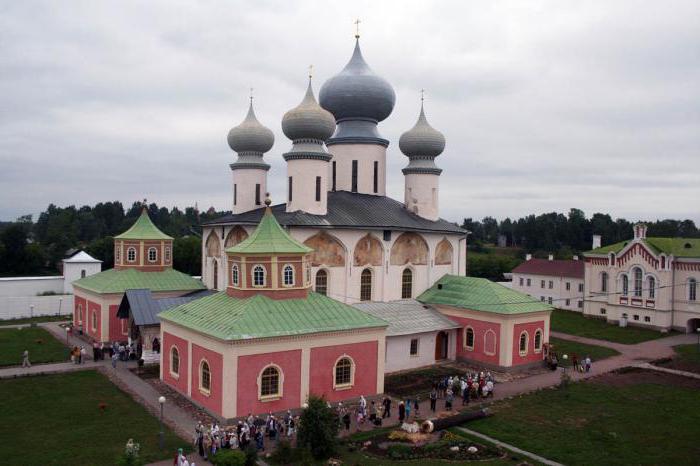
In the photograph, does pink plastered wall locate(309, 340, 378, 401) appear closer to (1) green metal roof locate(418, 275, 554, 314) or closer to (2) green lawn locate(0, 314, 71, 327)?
(1) green metal roof locate(418, 275, 554, 314)

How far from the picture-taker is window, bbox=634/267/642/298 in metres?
35.1

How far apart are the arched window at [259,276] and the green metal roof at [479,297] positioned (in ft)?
33.5

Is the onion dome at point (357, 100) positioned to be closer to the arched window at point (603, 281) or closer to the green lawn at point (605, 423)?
the green lawn at point (605, 423)

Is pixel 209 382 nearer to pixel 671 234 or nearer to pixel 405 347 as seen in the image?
pixel 405 347

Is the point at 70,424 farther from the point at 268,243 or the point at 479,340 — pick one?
the point at 479,340

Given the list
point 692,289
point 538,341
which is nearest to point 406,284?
point 538,341

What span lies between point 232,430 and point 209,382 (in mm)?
2059

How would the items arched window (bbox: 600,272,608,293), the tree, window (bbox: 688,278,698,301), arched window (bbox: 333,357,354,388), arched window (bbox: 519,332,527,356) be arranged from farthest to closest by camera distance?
arched window (bbox: 600,272,608,293) < window (bbox: 688,278,698,301) < arched window (bbox: 519,332,527,356) < arched window (bbox: 333,357,354,388) < the tree

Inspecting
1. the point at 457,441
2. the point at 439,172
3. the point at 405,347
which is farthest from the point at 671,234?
the point at 457,441

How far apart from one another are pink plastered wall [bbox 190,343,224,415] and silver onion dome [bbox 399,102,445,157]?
1671 cm

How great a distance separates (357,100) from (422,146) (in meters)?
4.24

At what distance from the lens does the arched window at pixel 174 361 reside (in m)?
19.7

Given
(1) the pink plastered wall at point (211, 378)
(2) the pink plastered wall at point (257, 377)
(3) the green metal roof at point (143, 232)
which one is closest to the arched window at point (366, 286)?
(2) the pink plastered wall at point (257, 377)

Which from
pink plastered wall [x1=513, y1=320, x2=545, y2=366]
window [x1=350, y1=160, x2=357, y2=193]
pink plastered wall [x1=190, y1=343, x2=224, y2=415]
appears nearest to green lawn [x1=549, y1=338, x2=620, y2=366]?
pink plastered wall [x1=513, y1=320, x2=545, y2=366]
